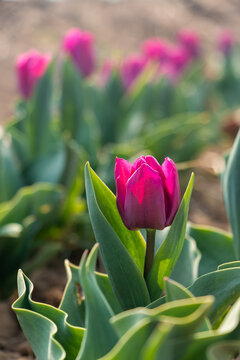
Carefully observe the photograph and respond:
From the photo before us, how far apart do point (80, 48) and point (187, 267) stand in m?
1.54

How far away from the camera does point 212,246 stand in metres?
1.41

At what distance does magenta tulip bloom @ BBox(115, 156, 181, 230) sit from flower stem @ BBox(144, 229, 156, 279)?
0.04m

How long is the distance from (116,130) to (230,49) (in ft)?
6.94

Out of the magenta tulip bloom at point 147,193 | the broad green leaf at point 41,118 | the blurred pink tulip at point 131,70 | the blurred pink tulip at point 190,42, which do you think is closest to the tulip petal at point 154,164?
the magenta tulip bloom at point 147,193

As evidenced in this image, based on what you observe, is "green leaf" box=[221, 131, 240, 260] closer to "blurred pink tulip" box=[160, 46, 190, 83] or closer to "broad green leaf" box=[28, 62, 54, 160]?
"broad green leaf" box=[28, 62, 54, 160]

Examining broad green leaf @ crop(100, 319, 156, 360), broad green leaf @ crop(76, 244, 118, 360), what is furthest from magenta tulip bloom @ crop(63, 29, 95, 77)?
broad green leaf @ crop(100, 319, 156, 360)

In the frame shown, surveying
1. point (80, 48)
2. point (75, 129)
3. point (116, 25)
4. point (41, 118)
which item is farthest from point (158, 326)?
point (116, 25)

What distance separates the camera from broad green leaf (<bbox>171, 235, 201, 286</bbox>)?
1.19m

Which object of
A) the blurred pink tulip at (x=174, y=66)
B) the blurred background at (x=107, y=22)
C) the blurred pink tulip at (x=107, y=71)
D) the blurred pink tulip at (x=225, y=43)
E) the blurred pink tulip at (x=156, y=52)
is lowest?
the blurred background at (x=107, y=22)

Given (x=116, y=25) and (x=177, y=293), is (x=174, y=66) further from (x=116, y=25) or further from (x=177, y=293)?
(x=116, y=25)

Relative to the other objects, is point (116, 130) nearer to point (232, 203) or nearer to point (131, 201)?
point (232, 203)

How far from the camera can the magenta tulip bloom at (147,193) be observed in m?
0.92

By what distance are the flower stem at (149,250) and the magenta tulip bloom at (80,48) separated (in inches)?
64.9

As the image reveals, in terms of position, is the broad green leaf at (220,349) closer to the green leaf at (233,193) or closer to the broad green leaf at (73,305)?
the broad green leaf at (73,305)
